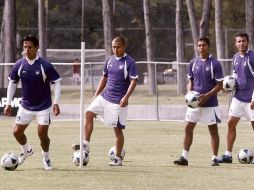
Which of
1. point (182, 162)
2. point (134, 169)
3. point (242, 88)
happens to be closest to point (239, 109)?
point (242, 88)

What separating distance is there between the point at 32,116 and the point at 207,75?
10.1 ft

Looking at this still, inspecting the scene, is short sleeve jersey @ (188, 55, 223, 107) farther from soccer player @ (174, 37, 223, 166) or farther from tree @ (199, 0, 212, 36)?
tree @ (199, 0, 212, 36)

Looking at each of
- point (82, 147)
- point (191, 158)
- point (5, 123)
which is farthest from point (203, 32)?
point (82, 147)

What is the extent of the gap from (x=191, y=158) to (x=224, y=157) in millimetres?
1206

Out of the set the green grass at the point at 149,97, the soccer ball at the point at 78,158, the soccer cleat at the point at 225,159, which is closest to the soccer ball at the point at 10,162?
the soccer ball at the point at 78,158

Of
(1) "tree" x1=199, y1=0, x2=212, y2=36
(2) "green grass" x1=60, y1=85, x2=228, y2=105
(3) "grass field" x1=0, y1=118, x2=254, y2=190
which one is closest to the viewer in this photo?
(3) "grass field" x1=0, y1=118, x2=254, y2=190

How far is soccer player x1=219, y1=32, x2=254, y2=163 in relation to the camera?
58.2ft

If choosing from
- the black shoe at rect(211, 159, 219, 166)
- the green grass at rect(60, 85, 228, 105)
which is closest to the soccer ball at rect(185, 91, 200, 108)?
the black shoe at rect(211, 159, 219, 166)

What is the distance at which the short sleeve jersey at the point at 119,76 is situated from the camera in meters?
17.2

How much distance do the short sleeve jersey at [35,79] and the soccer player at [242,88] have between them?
3.39 m

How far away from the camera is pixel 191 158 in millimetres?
19125

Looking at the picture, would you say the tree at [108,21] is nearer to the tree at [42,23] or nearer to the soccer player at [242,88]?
the tree at [42,23]

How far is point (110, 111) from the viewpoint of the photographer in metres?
17.3

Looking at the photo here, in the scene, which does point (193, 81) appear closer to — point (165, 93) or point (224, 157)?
point (224, 157)
